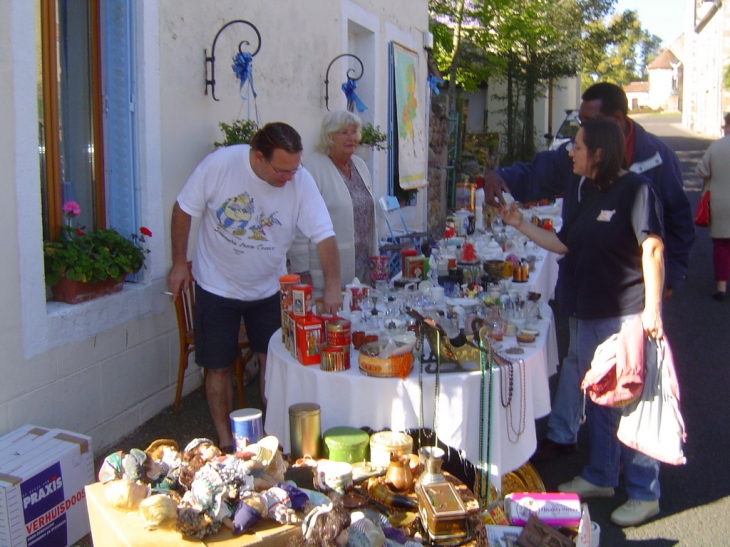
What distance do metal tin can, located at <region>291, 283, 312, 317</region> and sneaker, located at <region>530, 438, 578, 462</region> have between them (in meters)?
1.61

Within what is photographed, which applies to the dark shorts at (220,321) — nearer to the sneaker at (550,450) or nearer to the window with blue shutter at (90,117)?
the window with blue shutter at (90,117)

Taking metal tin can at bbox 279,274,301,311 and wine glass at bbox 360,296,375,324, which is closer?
metal tin can at bbox 279,274,301,311

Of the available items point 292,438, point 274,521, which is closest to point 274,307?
point 292,438

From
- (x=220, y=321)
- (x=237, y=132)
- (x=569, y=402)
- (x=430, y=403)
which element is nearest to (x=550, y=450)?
(x=569, y=402)

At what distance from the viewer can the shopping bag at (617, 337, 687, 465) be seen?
2.90 metres

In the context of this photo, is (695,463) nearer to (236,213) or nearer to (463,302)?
(463,302)

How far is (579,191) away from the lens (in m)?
3.26

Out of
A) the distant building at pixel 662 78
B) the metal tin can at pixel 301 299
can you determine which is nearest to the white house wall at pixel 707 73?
the metal tin can at pixel 301 299

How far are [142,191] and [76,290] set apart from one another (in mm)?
735

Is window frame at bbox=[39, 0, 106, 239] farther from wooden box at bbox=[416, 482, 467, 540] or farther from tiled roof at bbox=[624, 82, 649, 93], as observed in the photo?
tiled roof at bbox=[624, 82, 649, 93]

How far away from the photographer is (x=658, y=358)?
9.59 feet

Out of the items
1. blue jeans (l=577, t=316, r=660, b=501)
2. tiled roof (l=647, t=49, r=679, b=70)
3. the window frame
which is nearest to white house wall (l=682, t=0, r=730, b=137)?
blue jeans (l=577, t=316, r=660, b=501)

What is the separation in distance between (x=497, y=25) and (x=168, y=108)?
995 cm

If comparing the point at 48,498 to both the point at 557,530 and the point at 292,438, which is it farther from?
the point at 557,530
